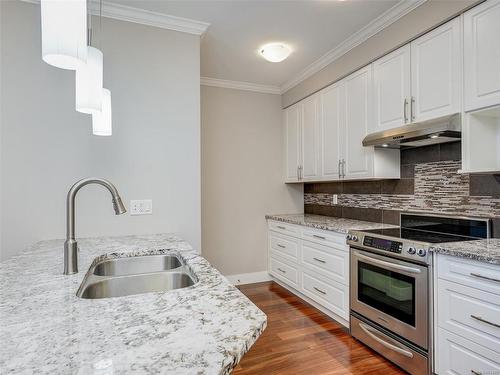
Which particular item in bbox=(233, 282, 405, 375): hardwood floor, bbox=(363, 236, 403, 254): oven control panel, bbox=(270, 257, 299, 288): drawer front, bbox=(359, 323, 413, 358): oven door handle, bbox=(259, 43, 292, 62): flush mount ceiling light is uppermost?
bbox=(259, 43, 292, 62): flush mount ceiling light

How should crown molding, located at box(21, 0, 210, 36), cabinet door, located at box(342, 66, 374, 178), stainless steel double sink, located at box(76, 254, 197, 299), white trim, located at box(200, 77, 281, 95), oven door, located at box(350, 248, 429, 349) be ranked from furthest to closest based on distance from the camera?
white trim, located at box(200, 77, 281, 95)
cabinet door, located at box(342, 66, 374, 178)
crown molding, located at box(21, 0, 210, 36)
oven door, located at box(350, 248, 429, 349)
stainless steel double sink, located at box(76, 254, 197, 299)

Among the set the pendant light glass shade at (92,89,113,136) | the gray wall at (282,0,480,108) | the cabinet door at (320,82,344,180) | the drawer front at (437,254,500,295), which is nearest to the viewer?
the drawer front at (437,254,500,295)

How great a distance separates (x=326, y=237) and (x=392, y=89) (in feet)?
4.62

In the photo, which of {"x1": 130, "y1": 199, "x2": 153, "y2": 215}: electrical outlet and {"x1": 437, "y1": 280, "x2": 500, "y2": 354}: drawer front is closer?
{"x1": 437, "y1": 280, "x2": 500, "y2": 354}: drawer front

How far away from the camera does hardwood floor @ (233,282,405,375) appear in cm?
203

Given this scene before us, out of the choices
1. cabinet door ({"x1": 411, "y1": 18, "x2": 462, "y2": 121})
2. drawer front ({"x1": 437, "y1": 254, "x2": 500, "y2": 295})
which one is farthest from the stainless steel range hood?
drawer front ({"x1": 437, "y1": 254, "x2": 500, "y2": 295})

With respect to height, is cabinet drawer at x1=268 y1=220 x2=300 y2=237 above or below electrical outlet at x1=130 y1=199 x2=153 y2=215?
below

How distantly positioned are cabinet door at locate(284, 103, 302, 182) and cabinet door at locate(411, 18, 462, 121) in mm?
1666

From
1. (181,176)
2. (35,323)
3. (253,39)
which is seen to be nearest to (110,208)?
(181,176)

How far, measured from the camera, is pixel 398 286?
201 cm

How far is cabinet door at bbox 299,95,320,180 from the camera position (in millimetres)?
3422

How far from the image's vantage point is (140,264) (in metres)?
1.69

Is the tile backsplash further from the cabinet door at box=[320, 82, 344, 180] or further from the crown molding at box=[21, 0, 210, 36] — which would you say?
the crown molding at box=[21, 0, 210, 36]

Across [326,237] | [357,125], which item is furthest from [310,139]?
[326,237]
